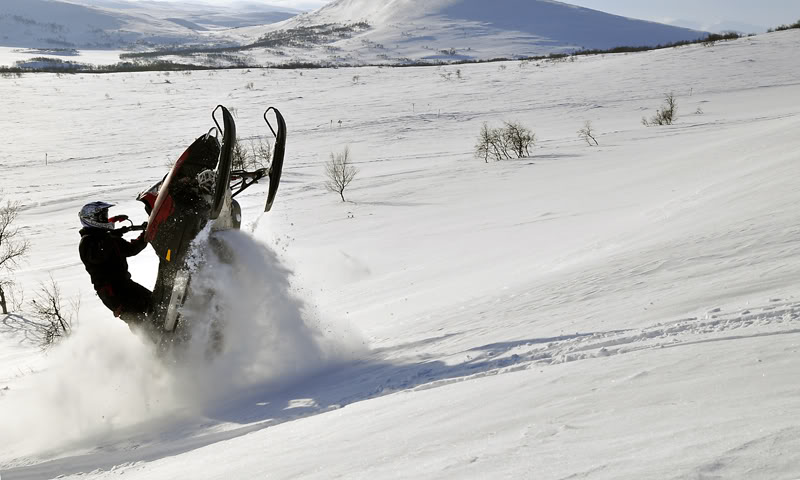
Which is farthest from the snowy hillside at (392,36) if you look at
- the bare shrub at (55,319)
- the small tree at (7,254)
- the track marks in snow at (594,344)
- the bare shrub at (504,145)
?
the track marks in snow at (594,344)

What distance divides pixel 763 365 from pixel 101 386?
4899 millimetres

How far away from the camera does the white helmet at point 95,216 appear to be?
4832 mm

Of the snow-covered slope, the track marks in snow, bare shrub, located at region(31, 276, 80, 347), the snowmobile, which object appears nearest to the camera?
the track marks in snow

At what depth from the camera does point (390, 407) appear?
3648 mm

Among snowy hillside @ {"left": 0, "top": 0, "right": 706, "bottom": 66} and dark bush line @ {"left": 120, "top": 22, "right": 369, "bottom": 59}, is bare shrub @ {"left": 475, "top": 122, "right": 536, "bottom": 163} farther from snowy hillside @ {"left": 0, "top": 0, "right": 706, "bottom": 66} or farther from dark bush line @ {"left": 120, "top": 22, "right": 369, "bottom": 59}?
dark bush line @ {"left": 120, "top": 22, "right": 369, "bottom": 59}

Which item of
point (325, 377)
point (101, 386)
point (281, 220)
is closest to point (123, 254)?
point (101, 386)

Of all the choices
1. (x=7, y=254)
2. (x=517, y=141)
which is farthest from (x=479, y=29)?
(x=7, y=254)

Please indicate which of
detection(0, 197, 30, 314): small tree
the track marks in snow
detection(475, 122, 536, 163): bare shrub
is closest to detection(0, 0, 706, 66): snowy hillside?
detection(475, 122, 536, 163): bare shrub

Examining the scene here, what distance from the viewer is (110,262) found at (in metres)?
4.91

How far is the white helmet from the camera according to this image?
4.83 meters

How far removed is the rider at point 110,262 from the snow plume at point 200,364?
0.41m

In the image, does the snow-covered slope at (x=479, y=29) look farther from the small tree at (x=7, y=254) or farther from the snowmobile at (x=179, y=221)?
the snowmobile at (x=179, y=221)

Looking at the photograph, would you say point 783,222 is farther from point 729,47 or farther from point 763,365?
point 729,47

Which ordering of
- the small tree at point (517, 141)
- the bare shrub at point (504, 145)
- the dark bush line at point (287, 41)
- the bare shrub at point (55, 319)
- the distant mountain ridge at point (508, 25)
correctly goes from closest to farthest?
the bare shrub at point (55, 319) < the bare shrub at point (504, 145) < the small tree at point (517, 141) < the dark bush line at point (287, 41) < the distant mountain ridge at point (508, 25)
